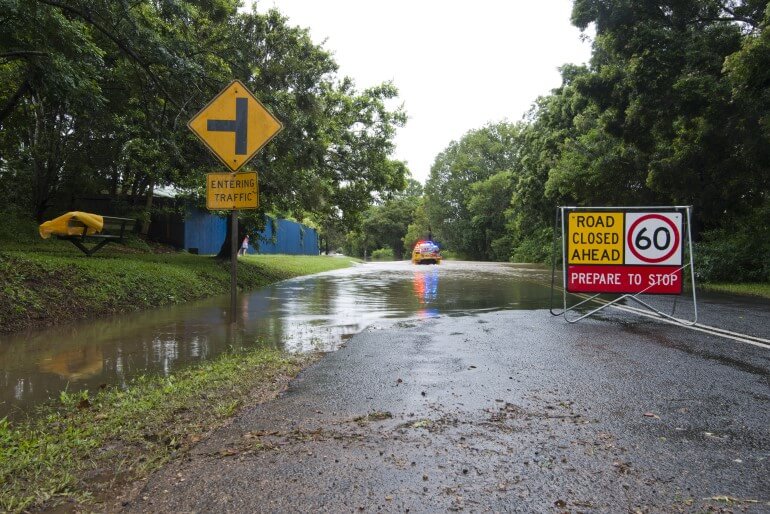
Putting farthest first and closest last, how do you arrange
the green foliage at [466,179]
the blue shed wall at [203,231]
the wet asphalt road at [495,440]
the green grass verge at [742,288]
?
the green foliage at [466,179] < the blue shed wall at [203,231] < the green grass verge at [742,288] < the wet asphalt road at [495,440]

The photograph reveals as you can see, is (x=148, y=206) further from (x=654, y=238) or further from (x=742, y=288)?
(x=742, y=288)

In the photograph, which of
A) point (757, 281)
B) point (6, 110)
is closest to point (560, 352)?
point (757, 281)

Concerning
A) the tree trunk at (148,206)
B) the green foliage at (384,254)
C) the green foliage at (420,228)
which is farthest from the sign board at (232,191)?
the green foliage at (384,254)

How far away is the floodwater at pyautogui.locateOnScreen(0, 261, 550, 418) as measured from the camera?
5422 mm

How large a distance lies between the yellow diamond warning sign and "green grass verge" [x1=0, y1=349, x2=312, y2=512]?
513 centimetres

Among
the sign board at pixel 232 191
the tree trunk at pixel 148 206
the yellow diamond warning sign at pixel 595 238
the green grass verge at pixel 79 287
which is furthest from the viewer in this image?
the tree trunk at pixel 148 206

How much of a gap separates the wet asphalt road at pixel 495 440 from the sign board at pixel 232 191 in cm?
301

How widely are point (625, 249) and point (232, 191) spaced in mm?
6074

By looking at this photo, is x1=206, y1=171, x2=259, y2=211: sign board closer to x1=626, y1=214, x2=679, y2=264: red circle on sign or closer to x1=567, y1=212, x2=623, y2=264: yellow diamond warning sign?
x1=567, y1=212, x2=623, y2=264: yellow diamond warning sign

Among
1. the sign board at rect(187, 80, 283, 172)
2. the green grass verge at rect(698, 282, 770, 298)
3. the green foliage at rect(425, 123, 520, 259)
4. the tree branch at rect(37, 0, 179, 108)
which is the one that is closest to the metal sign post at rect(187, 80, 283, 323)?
the sign board at rect(187, 80, 283, 172)

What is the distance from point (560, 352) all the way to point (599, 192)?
656 inches

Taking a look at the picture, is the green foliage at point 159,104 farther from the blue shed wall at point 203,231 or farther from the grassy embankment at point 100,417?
the grassy embankment at point 100,417

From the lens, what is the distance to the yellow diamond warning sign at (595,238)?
8490 millimetres

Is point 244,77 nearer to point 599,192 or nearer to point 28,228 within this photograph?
point 28,228
